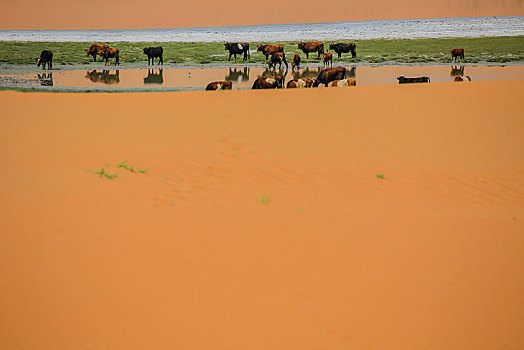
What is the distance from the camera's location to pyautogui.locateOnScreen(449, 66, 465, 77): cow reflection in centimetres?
2017

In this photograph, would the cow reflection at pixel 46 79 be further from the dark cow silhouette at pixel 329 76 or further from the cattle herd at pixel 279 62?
the dark cow silhouette at pixel 329 76

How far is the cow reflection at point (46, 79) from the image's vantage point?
58.9 feet

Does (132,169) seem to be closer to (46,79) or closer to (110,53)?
(46,79)

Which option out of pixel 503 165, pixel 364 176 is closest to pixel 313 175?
pixel 364 176

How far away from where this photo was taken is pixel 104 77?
20.4m

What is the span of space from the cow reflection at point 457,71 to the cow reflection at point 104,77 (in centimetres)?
1511

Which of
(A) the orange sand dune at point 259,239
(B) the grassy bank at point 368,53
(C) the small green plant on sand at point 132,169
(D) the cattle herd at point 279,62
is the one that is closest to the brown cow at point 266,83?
(D) the cattle herd at point 279,62

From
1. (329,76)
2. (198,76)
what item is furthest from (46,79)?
(329,76)

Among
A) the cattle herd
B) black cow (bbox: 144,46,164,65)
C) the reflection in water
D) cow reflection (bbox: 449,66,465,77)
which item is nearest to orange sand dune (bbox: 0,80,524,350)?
the cattle herd

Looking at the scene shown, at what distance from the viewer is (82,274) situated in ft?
11.3

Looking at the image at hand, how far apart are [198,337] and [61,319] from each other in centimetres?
92

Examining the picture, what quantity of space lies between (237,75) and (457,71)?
10857mm

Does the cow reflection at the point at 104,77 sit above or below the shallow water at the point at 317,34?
below

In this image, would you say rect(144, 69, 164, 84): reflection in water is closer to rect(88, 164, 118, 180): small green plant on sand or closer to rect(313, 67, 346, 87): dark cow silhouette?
rect(313, 67, 346, 87): dark cow silhouette
